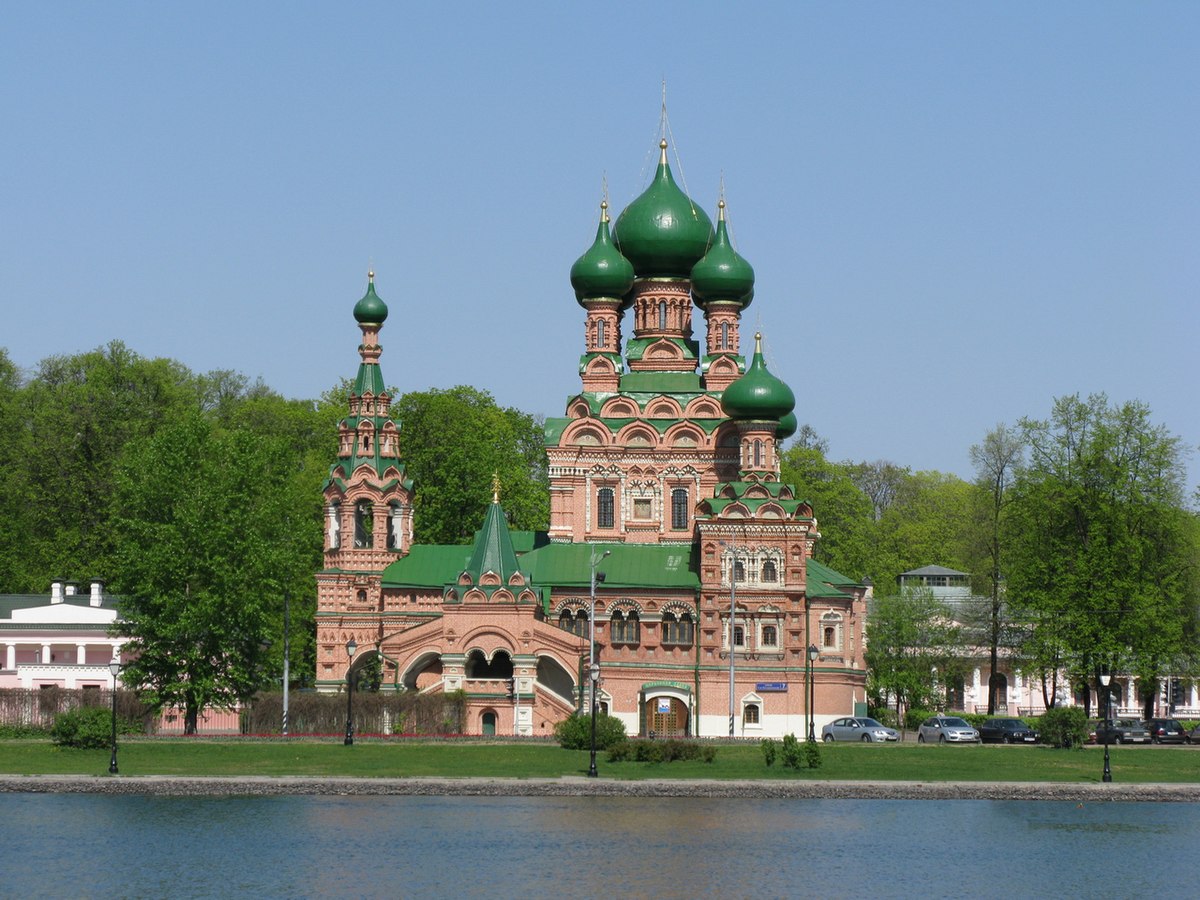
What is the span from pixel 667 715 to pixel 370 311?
17184 millimetres

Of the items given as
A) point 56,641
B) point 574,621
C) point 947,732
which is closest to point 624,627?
point 574,621

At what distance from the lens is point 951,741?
6222cm

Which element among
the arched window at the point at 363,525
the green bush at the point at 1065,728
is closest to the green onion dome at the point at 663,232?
the arched window at the point at 363,525

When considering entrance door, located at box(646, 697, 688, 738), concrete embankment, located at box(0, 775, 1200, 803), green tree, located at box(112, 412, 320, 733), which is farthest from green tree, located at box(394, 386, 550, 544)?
concrete embankment, located at box(0, 775, 1200, 803)

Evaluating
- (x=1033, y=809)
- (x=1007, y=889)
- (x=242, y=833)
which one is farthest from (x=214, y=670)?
(x=1007, y=889)

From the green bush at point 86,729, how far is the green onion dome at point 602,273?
25861 millimetres

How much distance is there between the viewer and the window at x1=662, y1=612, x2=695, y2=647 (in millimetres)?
66875

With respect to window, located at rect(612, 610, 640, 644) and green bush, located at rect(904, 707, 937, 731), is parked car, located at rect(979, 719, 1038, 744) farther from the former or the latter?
window, located at rect(612, 610, 640, 644)

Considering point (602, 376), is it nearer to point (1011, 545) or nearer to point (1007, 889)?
point (1011, 545)

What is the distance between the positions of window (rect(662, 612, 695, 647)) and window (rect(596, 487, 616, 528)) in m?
4.76

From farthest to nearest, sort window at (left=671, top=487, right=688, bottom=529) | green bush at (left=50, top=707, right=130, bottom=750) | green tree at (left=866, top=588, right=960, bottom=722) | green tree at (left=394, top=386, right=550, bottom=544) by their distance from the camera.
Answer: green tree at (left=394, top=386, right=550, bottom=544)
green tree at (left=866, top=588, right=960, bottom=722)
window at (left=671, top=487, right=688, bottom=529)
green bush at (left=50, top=707, right=130, bottom=750)

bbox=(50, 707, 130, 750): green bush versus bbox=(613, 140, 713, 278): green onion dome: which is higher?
bbox=(613, 140, 713, 278): green onion dome

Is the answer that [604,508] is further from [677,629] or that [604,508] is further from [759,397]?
[759,397]

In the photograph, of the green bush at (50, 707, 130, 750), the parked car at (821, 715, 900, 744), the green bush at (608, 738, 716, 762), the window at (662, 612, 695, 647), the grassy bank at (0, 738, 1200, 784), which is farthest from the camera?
the window at (662, 612, 695, 647)
